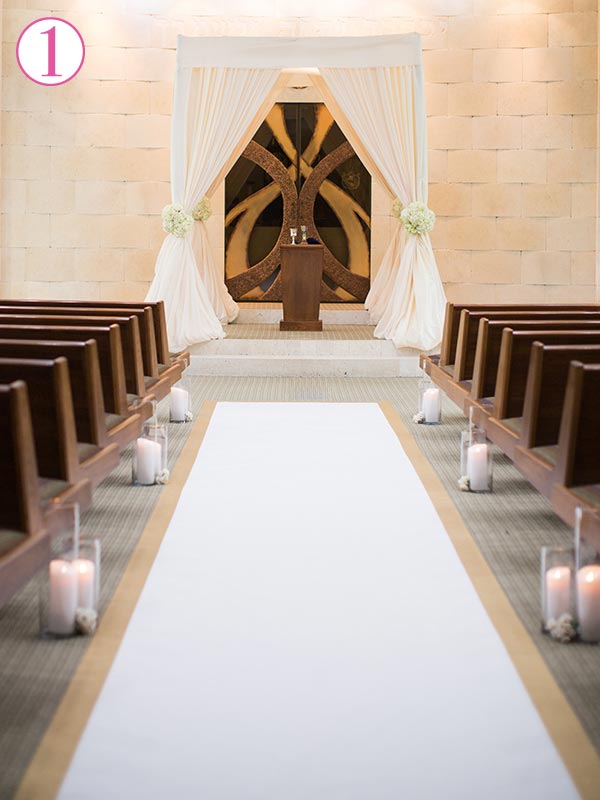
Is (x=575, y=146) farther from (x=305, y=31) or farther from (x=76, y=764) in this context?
(x=76, y=764)

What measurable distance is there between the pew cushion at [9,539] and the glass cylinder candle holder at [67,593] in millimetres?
223

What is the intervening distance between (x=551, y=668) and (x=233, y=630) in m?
0.87

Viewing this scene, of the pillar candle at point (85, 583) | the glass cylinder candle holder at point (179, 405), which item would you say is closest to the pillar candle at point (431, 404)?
the glass cylinder candle holder at point (179, 405)

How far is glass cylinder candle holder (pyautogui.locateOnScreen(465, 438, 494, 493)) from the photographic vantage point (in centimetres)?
461

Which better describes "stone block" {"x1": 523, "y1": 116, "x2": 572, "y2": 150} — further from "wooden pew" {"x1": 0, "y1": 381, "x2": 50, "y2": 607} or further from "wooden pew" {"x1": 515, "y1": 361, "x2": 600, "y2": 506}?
"wooden pew" {"x1": 0, "y1": 381, "x2": 50, "y2": 607}

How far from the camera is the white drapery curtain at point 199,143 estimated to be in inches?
350

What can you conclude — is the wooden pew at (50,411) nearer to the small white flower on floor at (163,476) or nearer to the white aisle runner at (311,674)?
the white aisle runner at (311,674)

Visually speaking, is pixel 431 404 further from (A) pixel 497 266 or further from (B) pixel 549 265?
(B) pixel 549 265

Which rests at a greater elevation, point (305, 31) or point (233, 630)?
point (305, 31)

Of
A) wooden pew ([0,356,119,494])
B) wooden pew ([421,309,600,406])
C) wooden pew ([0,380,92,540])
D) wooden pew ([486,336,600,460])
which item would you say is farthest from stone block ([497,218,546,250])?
wooden pew ([0,380,92,540])

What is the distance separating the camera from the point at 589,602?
2.89m

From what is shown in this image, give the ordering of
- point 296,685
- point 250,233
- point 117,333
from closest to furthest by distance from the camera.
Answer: point 296,685 → point 117,333 → point 250,233

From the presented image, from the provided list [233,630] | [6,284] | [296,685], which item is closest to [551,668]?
[296,685]

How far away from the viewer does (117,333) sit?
454 cm
